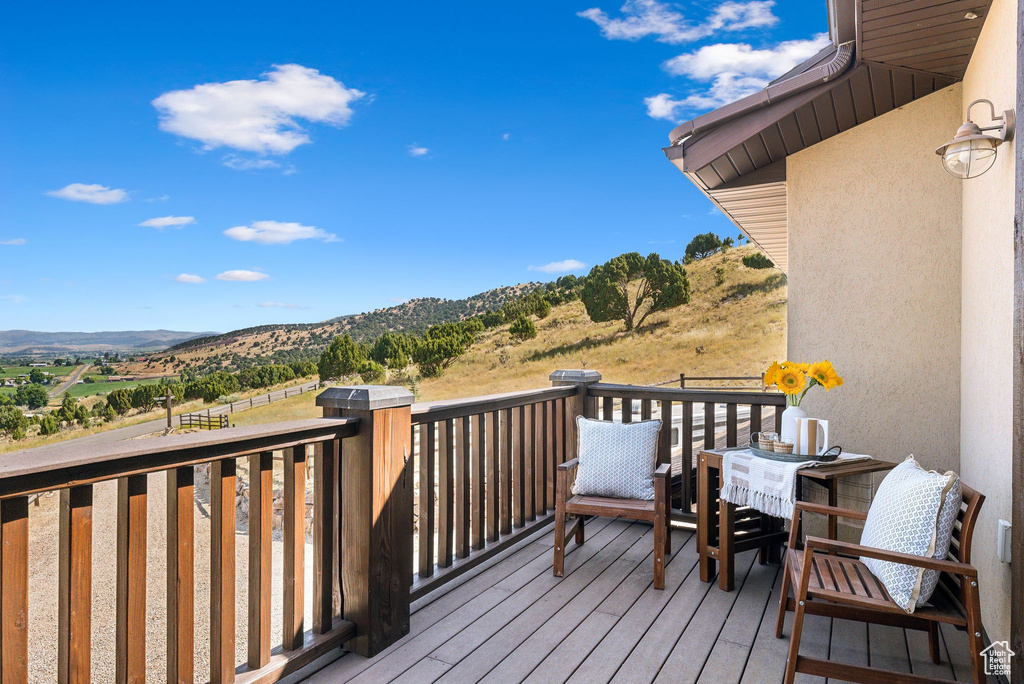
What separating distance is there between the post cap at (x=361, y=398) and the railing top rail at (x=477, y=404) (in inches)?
8.6

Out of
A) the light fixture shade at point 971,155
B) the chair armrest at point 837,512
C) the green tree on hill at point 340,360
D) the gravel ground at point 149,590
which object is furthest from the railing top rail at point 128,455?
the green tree on hill at point 340,360

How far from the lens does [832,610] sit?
2076 millimetres

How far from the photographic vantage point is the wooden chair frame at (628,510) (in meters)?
2.86

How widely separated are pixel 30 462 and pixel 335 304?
6387cm

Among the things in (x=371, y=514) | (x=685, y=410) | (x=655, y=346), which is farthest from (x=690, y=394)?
(x=655, y=346)

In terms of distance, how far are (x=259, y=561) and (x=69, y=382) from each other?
27807 millimetres

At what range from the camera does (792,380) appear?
9.46 feet

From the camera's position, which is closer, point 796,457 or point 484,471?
point 796,457

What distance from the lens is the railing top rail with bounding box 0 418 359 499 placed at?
4.15 feet

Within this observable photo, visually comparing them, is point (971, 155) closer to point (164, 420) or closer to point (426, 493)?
point (426, 493)

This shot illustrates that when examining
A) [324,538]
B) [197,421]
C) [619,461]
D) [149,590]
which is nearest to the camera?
[324,538]

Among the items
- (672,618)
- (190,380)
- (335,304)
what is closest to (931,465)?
(672,618)

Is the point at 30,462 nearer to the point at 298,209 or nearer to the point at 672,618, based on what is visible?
the point at 672,618

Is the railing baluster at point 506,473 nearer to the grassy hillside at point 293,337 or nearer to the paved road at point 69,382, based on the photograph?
the paved road at point 69,382
